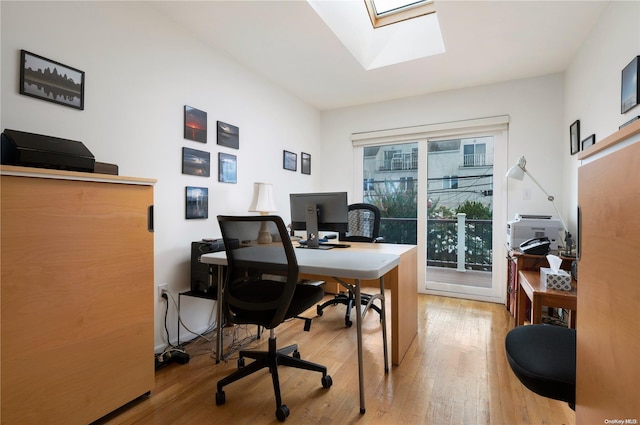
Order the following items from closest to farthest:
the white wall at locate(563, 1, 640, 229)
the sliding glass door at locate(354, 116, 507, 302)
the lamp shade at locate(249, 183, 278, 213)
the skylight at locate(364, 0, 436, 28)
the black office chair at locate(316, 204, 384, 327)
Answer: the white wall at locate(563, 1, 640, 229) → the skylight at locate(364, 0, 436, 28) → the lamp shade at locate(249, 183, 278, 213) → the black office chair at locate(316, 204, 384, 327) → the sliding glass door at locate(354, 116, 507, 302)

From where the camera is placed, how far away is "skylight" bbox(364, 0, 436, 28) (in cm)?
276

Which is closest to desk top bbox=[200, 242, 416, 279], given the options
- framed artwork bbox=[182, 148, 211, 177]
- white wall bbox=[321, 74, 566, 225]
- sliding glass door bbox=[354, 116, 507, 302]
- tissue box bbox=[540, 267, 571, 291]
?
framed artwork bbox=[182, 148, 211, 177]

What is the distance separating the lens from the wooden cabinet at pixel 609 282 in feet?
1.81

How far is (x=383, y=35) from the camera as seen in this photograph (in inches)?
122

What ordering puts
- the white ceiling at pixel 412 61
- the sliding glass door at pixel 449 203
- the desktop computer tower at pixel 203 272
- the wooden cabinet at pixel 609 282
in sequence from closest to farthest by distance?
the wooden cabinet at pixel 609 282 < the white ceiling at pixel 412 61 < the desktop computer tower at pixel 203 272 < the sliding glass door at pixel 449 203

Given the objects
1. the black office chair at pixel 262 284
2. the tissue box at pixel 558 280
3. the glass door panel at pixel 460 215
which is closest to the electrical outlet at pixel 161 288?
the black office chair at pixel 262 284

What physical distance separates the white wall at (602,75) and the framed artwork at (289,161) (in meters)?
2.95

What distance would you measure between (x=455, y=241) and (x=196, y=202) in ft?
10.5

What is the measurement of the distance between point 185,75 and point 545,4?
110 inches

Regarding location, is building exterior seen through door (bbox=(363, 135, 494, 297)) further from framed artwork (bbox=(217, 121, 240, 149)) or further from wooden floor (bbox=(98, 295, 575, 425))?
framed artwork (bbox=(217, 121, 240, 149))

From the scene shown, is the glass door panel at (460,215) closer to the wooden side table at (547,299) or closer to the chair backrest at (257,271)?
the wooden side table at (547,299)

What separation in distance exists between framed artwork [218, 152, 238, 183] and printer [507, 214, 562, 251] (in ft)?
9.21

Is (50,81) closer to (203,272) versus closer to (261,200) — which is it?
(203,272)

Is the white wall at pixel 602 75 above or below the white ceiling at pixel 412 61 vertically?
below
